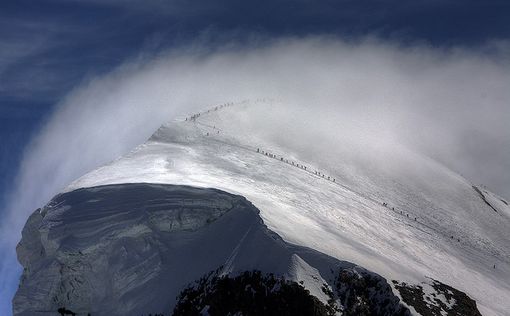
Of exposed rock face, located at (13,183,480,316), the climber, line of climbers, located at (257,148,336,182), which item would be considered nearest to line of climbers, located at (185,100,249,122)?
line of climbers, located at (257,148,336,182)

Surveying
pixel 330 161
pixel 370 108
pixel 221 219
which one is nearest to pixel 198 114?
pixel 330 161

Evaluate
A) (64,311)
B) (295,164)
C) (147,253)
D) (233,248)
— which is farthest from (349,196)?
(64,311)

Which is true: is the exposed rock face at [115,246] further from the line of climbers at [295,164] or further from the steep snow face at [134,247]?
the line of climbers at [295,164]

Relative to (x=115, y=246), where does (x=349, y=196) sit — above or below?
above

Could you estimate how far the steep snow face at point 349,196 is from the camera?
186ft

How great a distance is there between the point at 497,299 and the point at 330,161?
166ft

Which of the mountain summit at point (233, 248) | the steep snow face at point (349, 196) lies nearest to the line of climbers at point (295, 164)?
the steep snow face at point (349, 196)

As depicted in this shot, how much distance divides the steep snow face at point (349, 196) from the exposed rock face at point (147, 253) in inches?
88.9

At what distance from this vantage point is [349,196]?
83375mm

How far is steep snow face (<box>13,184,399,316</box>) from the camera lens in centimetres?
4791

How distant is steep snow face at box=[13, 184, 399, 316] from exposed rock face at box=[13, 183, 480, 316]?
0.28ft

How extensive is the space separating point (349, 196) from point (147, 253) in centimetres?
3762

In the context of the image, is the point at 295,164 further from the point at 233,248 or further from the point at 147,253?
the point at 233,248

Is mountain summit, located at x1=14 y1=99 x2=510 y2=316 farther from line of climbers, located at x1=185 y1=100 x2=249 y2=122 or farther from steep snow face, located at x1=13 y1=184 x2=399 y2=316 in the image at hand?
line of climbers, located at x1=185 y1=100 x2=249 y2=122
